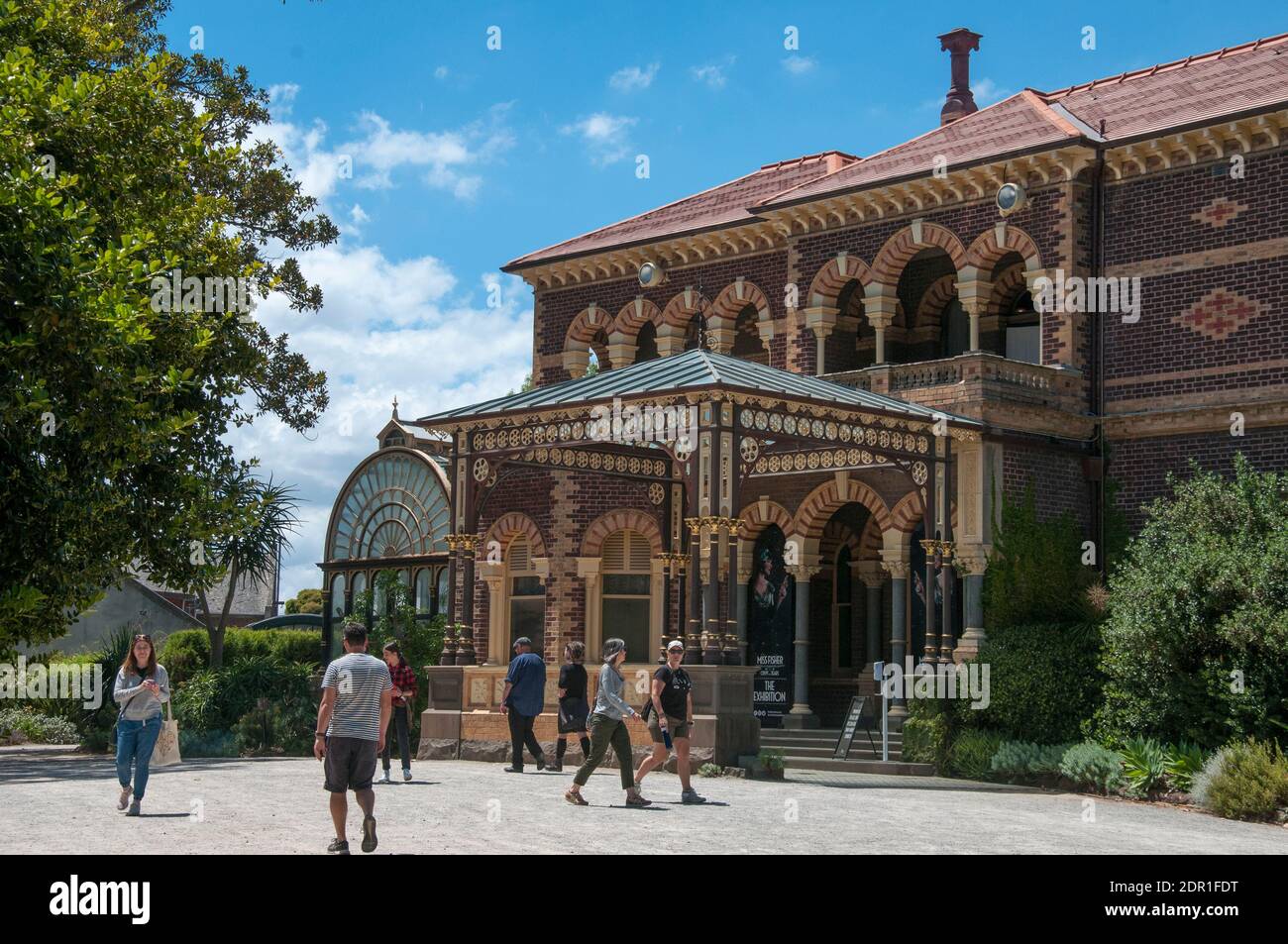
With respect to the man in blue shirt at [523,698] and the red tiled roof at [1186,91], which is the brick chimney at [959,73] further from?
the man in blue shirt at [523,698]

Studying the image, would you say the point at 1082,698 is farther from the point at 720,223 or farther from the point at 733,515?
the point at 720,223

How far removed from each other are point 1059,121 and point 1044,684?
862 cm

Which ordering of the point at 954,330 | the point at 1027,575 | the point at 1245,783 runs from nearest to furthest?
the point at 1245,783 → the point at 1027,575 → the point at 954,330

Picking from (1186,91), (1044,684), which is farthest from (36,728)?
(1186,91)

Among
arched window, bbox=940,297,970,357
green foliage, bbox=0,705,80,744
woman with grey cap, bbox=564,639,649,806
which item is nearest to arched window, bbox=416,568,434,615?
green foliage, bbox=0,705,80,744

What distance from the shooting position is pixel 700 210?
1163 inches

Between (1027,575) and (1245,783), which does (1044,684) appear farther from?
(1245,783)

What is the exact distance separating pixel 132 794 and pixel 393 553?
20922 mm

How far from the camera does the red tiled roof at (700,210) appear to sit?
28859 mm

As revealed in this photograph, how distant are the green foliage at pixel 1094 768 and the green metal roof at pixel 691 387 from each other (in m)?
4.66

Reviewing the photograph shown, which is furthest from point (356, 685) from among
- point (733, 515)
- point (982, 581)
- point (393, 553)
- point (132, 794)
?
point (393, 553)
